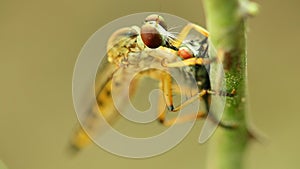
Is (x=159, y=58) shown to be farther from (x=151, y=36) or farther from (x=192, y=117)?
(x=192, y=117)

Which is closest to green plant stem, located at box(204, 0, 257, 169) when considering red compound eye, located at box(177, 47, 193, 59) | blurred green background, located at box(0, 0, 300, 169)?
red compound eye, located at box(177, 47, 193, 59)

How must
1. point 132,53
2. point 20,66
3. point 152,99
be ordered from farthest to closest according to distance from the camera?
1. point 20,66
2. point 152,99
3. point 132,53

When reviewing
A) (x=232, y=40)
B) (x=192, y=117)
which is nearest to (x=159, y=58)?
(x=192, y=117)

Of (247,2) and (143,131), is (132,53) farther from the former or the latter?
(143,131)

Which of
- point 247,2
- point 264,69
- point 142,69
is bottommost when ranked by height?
point 264,69

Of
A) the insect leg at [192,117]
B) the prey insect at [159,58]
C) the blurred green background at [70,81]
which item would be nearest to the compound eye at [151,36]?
the prey insect at [159,58]

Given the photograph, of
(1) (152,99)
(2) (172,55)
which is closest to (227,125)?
(2) (172,55)
